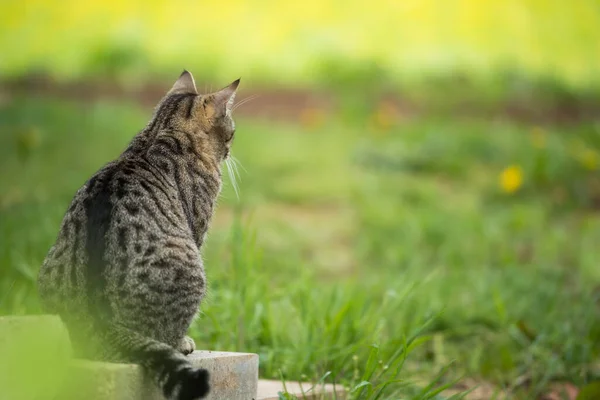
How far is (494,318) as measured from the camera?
11.5 feet

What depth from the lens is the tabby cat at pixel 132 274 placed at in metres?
1.84

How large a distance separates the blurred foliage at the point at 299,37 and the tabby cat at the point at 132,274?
5.27 m

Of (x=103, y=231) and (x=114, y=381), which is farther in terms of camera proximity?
A: (x=103, y=231)

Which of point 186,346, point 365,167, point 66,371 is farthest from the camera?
point 365,167

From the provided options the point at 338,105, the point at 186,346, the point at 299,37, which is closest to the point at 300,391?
the point at 186,346

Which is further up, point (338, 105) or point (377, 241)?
point (338, 105)

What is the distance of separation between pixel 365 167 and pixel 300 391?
4.29 m

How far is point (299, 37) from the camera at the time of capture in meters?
7.46

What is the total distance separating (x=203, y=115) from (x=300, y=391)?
2.72 ft

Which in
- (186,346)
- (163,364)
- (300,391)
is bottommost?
(300,391)

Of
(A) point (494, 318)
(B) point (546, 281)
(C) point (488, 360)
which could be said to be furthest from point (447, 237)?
(C) point (488, 360)

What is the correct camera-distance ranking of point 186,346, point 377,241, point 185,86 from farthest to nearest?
point 377,241 < point 185,86 < point 186,346

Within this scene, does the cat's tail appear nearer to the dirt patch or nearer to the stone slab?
the stone slab

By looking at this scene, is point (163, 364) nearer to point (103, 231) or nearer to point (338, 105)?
point (103, 231)
